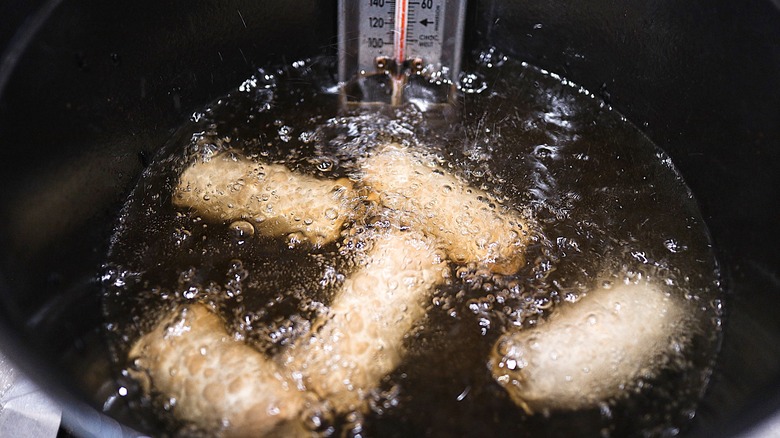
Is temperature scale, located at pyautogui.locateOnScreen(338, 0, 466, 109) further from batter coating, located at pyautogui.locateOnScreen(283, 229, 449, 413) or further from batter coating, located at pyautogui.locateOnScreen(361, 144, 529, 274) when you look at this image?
batter coating, located at pyautogui.locateOnScreen(283, 229, 449, 413)

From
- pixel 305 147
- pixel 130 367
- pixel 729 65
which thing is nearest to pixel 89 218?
pixel 130 367

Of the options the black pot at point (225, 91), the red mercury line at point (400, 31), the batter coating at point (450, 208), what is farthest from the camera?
the red mercury line at point (400, 31)

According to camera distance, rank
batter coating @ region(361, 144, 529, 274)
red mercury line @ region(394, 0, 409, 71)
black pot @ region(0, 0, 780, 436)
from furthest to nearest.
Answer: red mercury line @ region(394, 0, 409, 71), batter coating @ region(361, 144, 529, 274), black pot @ region(0, 0, 780, 436)

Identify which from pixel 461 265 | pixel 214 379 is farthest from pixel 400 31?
pixel 214 379

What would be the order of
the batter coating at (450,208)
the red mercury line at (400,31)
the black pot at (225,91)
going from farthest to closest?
1. the red mercury line at (400,31)
2. the batter coating at (450,208)
3. the black pot at (225,91)

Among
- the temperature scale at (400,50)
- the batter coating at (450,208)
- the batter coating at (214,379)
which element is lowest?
the batter coating at (214,379)

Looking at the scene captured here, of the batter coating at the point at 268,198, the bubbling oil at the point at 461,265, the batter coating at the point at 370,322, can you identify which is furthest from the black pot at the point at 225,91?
the batter coating at the point at 370,322

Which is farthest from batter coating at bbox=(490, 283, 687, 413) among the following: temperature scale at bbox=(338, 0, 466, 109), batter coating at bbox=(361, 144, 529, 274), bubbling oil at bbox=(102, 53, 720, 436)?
temperature scale at bbox=(338, 0, 466, 109)

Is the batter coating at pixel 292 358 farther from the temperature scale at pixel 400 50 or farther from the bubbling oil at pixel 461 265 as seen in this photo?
the temperature scale at pixel 400 50
